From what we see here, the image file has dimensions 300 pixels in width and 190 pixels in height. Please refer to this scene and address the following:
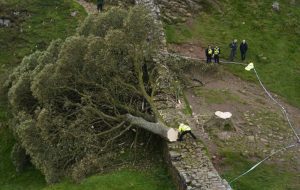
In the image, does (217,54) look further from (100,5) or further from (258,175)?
(258,175)

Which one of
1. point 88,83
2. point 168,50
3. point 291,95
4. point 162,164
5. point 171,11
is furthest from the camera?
point 171,11

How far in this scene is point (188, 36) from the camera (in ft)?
134

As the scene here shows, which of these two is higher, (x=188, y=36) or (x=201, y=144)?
(x=188, y=36)

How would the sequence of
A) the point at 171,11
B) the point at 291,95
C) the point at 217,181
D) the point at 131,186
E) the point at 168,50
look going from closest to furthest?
the point at 217,181 → the point at 131,186 → the point at 291,95 → the point at 168,50 → the point at 171,11

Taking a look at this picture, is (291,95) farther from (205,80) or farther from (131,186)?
(131,186)

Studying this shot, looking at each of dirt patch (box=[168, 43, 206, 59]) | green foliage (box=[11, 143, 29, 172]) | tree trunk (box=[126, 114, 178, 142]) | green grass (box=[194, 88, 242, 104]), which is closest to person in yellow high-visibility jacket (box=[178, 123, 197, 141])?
tree trunk (box=[126, 114, 178, 142])

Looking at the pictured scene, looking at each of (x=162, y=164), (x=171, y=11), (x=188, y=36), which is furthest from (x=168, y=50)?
(x=162, y=164)

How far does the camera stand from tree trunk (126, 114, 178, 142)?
26828 mm

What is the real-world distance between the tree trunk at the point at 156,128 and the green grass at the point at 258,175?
Answer: 3.08 meters

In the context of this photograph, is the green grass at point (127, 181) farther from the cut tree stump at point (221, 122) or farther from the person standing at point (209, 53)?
the person standing at point (209, 53)

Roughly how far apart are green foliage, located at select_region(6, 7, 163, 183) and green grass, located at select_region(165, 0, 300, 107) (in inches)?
404

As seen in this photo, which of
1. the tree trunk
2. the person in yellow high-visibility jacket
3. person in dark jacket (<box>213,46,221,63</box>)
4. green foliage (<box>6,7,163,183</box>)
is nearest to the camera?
the person in yellow high-visibility jacket

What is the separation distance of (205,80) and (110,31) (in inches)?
382

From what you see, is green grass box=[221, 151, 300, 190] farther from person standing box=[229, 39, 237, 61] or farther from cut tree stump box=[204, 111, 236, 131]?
person standing box=[229, 39, 237, 61]
